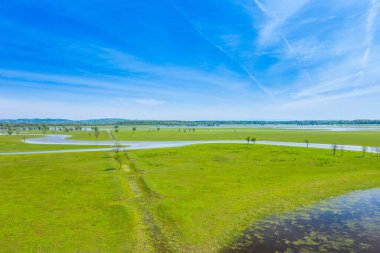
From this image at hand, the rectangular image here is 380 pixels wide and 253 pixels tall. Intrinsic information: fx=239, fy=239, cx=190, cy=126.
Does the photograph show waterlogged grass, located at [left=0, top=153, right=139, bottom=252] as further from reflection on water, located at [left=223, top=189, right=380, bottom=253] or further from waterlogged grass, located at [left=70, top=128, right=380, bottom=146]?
waterlogged grass, located at [left=70, top=128, right=380, bottom=146]

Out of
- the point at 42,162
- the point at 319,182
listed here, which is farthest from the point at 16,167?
the point at 319,182

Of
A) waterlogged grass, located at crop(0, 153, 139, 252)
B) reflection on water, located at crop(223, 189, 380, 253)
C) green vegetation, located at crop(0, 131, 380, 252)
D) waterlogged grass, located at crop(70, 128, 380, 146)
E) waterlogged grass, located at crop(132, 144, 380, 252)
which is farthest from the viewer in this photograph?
waterlogged grass, located at crop(70, 128, 380, 146)

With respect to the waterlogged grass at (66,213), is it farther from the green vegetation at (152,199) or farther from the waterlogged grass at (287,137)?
the waterlogged grass at (287,137)

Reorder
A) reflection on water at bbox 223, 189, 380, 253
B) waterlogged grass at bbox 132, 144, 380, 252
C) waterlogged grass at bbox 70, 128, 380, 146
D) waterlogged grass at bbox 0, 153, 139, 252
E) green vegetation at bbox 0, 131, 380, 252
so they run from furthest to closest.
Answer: waterlogged grass at bbox 70, 128, 380, 146 → waterlogged grass at bbox 132, 144, 380, 252 → green vegetation at bbox 0, 131, 380, 252 → waterlogged grass at bbox 0, 153, 139, 252 → reflection on water at bbox 223, 189, 380, 253

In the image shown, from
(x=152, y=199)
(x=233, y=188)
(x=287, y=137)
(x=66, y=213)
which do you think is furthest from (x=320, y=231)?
(x=287, y=137)

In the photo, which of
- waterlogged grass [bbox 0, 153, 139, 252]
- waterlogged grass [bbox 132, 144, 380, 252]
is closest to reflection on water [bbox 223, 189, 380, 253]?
waterlogged grass [bbox 132, 144, 380, 252]

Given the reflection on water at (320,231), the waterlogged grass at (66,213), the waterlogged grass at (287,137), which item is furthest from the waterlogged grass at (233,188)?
the waterlogged grass at (287,137)

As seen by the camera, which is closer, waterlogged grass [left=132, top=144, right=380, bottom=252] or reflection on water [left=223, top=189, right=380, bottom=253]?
reflection on water [left=223, top=189, right=380, bottom=253]
